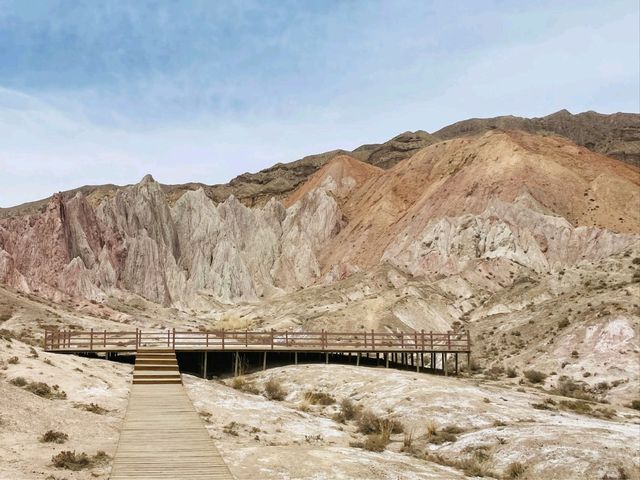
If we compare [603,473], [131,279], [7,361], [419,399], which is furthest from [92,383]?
[131,279]

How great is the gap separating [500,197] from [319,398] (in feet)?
207

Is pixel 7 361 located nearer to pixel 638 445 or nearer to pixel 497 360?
pixel 638 445

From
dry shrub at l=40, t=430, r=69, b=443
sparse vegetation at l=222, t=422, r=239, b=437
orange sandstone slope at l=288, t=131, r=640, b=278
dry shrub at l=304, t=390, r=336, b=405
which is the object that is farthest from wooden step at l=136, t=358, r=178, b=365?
orange sandstone slope at l=288, t=131, r=640, b=278

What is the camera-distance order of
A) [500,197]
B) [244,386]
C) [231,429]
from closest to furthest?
1. [231,429]
2. [244,386]
3. [500,197]

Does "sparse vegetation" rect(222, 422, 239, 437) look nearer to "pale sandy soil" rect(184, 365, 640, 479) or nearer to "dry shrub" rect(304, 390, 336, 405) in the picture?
"pale sandy soil" rect(184, 365, 640, 479)

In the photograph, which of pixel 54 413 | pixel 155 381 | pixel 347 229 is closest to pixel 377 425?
pixel 155 381

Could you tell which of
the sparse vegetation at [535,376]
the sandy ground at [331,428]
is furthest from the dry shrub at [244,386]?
the sparse vegetation at [535,376]

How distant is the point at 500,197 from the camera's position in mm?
84250

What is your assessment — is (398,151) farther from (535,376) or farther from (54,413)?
(54,413)

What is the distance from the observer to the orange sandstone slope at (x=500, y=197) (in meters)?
77.5

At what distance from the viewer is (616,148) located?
142125 mm

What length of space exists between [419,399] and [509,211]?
59.3 m

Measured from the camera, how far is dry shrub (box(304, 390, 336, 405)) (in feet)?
89.8

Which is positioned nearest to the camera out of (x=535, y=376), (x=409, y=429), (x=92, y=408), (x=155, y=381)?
(x=92, y=408)
